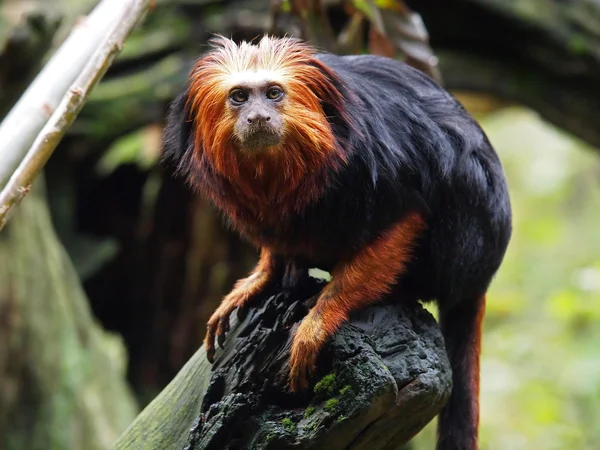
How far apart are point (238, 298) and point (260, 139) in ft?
Result: 1.99

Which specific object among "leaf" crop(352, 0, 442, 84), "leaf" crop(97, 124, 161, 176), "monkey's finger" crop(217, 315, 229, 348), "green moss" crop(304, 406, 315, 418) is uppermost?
"leaf" crop(97, 124, 161, 176)

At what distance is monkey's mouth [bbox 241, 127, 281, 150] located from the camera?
90.2 inches

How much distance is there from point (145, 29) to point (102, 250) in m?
1.61

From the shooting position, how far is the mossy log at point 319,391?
2027 millimetres

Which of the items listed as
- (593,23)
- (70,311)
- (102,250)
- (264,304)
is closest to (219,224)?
(102,250)

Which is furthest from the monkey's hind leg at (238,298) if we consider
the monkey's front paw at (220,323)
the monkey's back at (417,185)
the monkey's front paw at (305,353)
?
the monkey's front paw at (305,353)

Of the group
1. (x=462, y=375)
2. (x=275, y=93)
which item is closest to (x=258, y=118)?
(x=275, y=93)

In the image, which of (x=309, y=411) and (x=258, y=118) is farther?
(x=258, y=118)

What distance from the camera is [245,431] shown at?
2123mm

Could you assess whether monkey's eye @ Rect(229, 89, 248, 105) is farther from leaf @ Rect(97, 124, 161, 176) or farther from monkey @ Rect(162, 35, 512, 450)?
leaf @ Rect(97, 124, 161, 176)

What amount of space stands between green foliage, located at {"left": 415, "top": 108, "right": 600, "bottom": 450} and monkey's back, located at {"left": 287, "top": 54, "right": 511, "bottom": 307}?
2416 mm

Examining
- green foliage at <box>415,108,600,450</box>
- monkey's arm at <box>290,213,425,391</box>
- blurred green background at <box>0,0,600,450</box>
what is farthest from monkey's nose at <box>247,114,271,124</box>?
green foliage at <box>415,108,600,450</box>

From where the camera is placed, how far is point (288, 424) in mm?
2072

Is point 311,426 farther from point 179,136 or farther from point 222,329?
point 179,136
